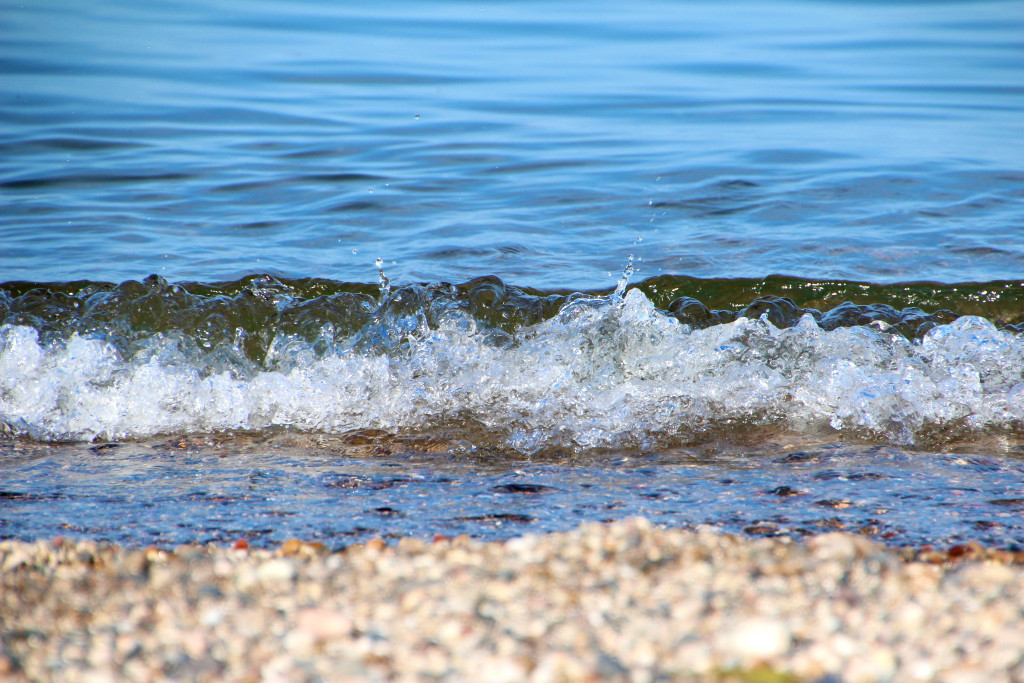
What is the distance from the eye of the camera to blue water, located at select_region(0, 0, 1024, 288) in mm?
6121

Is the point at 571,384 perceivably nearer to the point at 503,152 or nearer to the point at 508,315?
the point at 508,315

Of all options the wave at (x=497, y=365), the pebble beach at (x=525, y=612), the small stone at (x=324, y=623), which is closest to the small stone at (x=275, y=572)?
the pebble beach at (x=525, y=612)

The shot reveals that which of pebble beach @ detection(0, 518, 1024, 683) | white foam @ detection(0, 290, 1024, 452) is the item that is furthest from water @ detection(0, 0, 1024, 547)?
pebble beach @ detection(0, 518, 1024, 683)

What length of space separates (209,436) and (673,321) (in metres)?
2.22

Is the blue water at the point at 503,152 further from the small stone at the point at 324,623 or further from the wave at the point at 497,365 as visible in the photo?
the small stone at the point at 324,623

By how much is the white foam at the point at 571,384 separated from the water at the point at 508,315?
0.05ft

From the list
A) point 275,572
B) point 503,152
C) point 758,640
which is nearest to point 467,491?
point 275,572

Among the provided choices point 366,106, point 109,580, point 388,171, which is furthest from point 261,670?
point 366,106

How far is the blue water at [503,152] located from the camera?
20.1 feet

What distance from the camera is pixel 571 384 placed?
4262 mm

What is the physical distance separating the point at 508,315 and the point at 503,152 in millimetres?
4137

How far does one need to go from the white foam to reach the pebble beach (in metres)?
1.56

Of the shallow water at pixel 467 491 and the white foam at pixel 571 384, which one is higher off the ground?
the white foam at pixel 571 384

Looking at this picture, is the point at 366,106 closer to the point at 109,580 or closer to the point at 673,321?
the point at 673,321
